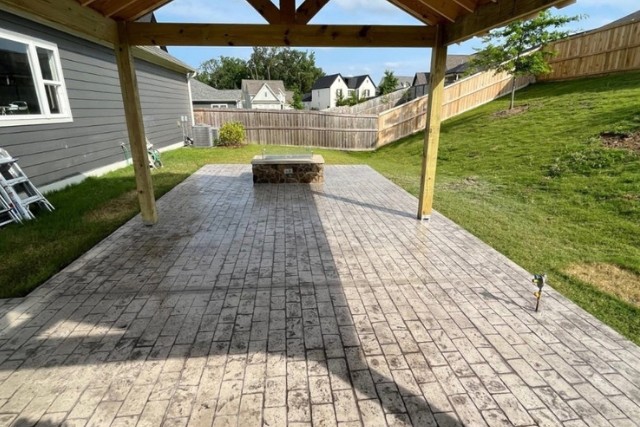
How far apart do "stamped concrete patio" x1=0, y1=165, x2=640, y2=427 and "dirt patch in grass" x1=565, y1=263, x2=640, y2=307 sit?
62 centimetres

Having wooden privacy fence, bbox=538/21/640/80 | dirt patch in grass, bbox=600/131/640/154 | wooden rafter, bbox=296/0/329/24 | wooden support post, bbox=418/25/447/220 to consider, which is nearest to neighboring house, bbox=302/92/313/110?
wooden privacy fence, bbox=538/21/640/80

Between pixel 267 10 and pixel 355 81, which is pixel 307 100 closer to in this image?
pixel 355 81

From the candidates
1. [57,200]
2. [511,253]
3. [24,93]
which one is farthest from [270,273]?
[24,93]

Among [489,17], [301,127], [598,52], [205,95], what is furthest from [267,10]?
[205,95]

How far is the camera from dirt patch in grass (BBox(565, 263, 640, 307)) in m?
3.38

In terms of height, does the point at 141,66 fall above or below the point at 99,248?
above

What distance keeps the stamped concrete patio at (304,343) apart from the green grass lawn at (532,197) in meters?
0.40

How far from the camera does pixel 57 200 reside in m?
6.23

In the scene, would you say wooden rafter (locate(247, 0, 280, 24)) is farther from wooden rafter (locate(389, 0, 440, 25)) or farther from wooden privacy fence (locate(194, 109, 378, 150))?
wooden privacy fence (locate(194, 109, 378, 150))

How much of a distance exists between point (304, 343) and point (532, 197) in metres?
6.09

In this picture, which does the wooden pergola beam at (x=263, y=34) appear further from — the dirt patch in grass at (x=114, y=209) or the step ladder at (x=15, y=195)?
the step ladder at (x=15, y=195)

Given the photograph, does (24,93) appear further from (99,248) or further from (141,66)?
(141,66)

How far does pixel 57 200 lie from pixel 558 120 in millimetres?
12828

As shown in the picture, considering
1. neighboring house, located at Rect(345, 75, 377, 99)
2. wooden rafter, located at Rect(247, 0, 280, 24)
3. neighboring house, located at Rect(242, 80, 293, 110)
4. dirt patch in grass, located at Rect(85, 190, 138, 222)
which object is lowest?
dirt patch in grass, located at Rect(85, 190, 138, 222)
